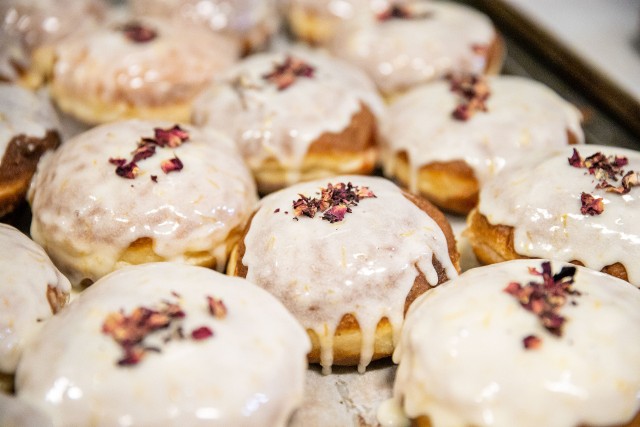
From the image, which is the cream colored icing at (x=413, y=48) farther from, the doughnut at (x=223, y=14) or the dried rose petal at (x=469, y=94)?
the doughnut at (x=223, y=14)

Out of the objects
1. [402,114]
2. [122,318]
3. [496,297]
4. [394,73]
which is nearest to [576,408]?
[496,297]

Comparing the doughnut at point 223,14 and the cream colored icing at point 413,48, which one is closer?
the cream colored icing at point 413,48

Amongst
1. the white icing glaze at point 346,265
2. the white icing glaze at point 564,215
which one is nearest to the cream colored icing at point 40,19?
the white icing glaze at point 346,265

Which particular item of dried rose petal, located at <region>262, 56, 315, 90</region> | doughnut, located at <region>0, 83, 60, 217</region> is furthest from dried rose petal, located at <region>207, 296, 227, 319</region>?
dried rose petal, located at <region>262, 56, 315, 90</region>

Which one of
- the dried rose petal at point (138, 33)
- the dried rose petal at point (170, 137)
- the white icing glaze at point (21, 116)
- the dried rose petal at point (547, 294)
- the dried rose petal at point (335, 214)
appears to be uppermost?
the dried rose petal at point (547, 294)

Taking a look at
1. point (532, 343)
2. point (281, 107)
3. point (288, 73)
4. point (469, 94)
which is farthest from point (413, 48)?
point (532, 343)

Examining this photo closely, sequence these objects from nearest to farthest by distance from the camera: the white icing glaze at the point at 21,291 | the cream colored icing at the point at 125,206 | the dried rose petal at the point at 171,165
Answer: the white icing glaze at the point at 21,291 → the cream colored icing at the point at 125,206 → the dried rose petal at the point at 171,165

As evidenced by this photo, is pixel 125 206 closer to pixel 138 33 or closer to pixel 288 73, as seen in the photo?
pixel 288 73
